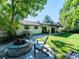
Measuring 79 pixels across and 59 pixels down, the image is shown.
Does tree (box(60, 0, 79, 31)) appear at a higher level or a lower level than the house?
higher

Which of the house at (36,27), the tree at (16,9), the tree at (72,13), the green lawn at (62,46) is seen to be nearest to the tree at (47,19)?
the house at (36,27)

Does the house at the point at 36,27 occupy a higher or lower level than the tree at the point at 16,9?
lower

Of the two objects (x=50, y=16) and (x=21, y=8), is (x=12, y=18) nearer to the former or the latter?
(x=21, y=8)

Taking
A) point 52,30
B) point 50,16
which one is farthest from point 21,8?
point 50,16

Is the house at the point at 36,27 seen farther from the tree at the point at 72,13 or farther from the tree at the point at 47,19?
the tree at the point at 47,19

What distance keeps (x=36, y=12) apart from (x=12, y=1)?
5.17 meters

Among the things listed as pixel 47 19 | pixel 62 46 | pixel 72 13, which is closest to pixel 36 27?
pixel 62 46

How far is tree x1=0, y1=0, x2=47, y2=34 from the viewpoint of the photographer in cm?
2470

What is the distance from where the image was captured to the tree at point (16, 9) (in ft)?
81.0

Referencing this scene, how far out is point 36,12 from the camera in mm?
27281

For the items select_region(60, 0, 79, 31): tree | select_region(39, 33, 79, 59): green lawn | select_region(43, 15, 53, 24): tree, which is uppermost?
select_region(60, 0, 79, 31): tree

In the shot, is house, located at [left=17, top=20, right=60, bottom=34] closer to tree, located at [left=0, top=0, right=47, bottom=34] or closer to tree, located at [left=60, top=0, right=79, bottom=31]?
tree, located at [left=0, top=0, right=47, bottom=34]

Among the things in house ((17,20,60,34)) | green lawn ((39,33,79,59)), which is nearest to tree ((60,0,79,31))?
green lawn ((39,33,79,59))

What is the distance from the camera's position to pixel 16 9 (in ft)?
85.6
